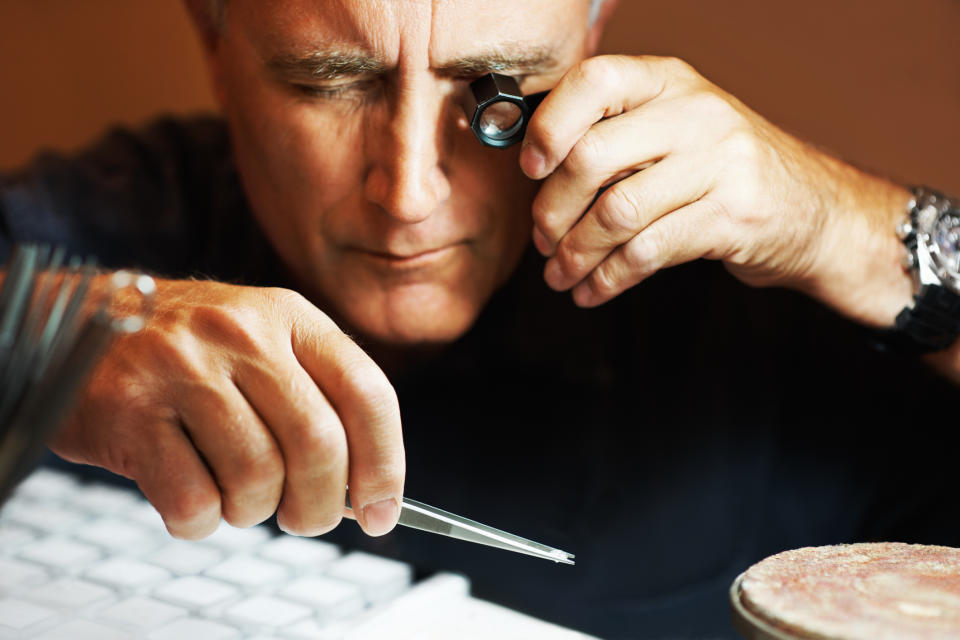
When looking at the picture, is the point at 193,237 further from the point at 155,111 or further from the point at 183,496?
the point at 183,496

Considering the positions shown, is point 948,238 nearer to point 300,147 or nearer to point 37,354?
point 300,147

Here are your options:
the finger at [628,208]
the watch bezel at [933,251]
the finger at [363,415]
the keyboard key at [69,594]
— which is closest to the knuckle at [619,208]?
the finger at [628,208]

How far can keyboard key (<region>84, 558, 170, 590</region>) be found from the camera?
0.63 metres

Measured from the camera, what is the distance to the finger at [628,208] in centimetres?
69

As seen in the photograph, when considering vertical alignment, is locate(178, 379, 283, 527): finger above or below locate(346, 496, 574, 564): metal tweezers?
above

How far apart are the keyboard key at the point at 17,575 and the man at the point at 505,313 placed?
0.10 meters

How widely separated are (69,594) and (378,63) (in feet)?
1.61

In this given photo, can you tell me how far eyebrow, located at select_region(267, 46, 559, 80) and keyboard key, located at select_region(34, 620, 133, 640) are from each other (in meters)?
0.50

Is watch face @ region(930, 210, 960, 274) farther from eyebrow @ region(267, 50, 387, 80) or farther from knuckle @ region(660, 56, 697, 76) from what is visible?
eyebrow @ region(267, 50, 387, 80)

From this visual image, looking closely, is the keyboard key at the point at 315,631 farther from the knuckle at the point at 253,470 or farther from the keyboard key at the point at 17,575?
the keyboard key at the point at 17,575

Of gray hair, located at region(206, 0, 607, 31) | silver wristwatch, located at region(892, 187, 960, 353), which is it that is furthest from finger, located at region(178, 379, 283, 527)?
silver wristwatch, located at region(892, 187, 960, 353)

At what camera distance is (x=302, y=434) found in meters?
0.54

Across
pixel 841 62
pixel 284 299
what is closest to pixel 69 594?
pixel 284 299

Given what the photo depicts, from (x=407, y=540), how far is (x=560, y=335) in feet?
1.11
